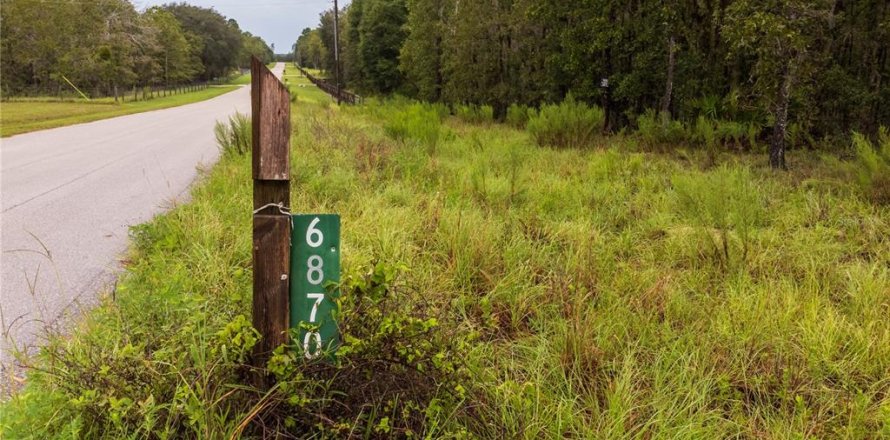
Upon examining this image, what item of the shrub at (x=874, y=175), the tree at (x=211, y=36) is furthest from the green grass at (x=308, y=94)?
the tree at (x=211, y=36)

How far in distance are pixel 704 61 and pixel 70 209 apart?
13.8 metres

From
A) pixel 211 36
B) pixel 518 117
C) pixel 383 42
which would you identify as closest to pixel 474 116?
pixel 518 117

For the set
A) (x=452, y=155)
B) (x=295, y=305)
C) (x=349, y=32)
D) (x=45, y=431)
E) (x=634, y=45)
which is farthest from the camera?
(x=349, y=32)

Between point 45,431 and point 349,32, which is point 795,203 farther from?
point 349,32

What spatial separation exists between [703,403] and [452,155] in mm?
7390

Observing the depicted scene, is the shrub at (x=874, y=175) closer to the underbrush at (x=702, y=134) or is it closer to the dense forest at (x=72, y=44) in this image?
the underbrush at (x=702, y=134)

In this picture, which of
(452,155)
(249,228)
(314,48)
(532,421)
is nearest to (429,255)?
(249,228)

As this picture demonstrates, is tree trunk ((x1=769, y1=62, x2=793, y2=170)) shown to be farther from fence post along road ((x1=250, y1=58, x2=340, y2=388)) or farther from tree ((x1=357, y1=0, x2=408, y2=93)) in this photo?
tree ((x1=357, y1=0, x2=408, y2=93))

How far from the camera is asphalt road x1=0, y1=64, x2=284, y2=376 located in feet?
11.4

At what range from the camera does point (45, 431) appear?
1.88 m

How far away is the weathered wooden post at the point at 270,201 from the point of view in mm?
1940

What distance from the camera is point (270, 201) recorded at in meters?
1.98

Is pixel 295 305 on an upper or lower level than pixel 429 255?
upper

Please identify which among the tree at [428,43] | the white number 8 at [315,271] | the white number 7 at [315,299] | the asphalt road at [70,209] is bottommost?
the asphalt road at [70,209]
